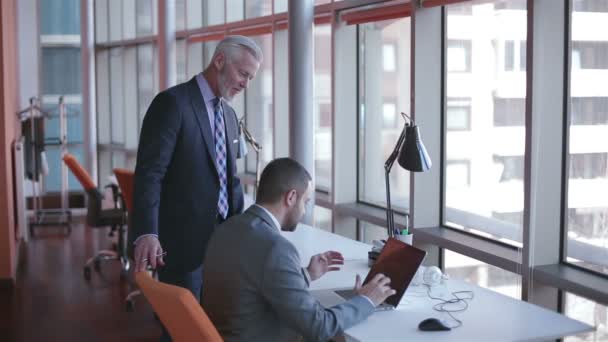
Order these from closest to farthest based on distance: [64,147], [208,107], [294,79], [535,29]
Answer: [208,107], [535,29], [294,79], [64,147]

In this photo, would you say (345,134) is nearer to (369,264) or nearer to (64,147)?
(369,264)

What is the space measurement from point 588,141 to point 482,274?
1.04m

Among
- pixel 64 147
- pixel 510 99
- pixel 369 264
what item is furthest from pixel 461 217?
pixel 64 147

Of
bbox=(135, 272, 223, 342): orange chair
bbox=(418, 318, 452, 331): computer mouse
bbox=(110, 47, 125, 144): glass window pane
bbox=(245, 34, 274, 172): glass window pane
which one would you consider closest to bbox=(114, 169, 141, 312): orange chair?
bbox=(245, 34, 274, 172): glass window pane

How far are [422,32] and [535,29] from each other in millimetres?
1031

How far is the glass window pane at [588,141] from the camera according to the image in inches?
134

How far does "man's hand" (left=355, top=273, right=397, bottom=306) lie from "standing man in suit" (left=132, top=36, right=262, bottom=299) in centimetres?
82

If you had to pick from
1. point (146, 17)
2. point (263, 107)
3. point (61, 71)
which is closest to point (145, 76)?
point (146, 17)

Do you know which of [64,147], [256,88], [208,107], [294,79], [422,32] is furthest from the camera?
[64,147]

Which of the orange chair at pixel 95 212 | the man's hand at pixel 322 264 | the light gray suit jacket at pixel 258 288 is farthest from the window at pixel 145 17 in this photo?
the light gray suit jacket at pixel 258 288

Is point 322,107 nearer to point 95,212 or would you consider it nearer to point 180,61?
point 95,212

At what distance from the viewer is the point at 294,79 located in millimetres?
5434

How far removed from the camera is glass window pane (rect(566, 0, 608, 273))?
11.2 feet

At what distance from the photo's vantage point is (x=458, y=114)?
4473 mm
